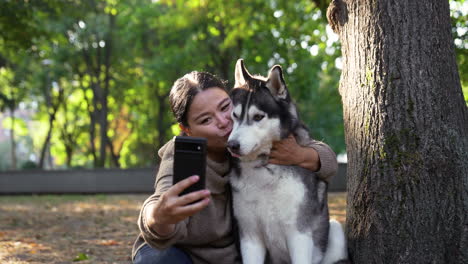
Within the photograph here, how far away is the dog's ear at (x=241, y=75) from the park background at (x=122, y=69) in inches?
149

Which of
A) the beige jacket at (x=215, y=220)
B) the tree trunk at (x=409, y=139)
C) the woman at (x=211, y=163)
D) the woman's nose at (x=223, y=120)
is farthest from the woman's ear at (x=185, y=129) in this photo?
the tree trunk at (x=409, y=139)

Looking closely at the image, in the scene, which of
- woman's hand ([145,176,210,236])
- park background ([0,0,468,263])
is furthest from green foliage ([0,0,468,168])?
woman's hand ([145,176,210,236])

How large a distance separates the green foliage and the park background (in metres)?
0.07

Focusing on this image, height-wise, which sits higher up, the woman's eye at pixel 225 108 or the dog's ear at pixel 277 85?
the dog's ear at pixel 277 85

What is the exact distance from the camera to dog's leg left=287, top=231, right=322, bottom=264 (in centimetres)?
391

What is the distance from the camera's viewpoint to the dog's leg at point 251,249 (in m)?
4.13

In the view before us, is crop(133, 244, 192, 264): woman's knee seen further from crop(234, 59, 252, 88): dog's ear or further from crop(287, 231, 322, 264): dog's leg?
crop(234, 59, 252, 88): dog's ear

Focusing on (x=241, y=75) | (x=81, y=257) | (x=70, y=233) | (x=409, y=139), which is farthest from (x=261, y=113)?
(x=70, y=233)

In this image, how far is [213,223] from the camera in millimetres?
4211

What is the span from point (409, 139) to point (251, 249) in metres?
1.63

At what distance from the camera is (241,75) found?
436cm

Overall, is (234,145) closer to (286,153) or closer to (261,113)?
(261,113)

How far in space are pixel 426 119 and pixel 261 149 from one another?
1.42 meters

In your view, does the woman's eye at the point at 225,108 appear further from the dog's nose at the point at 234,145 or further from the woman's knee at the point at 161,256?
the woman's knee at the point at 161,256
